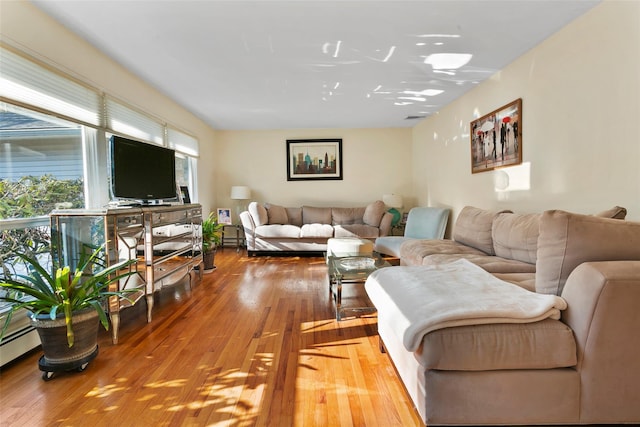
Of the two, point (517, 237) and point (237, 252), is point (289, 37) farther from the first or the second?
point (237, 252)

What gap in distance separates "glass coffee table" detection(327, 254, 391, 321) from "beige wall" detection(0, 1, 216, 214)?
2.61 metres

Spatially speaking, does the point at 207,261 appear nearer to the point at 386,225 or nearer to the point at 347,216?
the point at 347,216

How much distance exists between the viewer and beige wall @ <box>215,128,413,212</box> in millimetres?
6383

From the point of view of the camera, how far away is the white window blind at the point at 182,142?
4.45 m

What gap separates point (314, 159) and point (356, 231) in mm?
1771

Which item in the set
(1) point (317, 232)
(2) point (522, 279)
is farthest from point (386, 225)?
(2) point (522, 279)

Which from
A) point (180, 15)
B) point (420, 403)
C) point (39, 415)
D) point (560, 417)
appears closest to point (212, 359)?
point (39, 415)

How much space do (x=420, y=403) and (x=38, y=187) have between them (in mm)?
2771

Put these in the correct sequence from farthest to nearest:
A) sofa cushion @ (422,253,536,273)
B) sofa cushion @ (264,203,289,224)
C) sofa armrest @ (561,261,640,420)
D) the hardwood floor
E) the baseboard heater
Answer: sofa cushion @ (264,203,289,224)
sofa cushion @ (422,253,536,273)
the baseboard heater
the hardwood floor
sofa armrest @ (561,261,640,420)

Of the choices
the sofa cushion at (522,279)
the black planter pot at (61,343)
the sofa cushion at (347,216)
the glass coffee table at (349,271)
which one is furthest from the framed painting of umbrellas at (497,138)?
the black planter pot at (61,343)

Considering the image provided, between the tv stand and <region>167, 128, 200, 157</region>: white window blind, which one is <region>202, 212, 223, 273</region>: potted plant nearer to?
the tv stand

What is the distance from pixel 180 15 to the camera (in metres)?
2.34

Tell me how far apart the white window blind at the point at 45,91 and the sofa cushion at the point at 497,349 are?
2772mm

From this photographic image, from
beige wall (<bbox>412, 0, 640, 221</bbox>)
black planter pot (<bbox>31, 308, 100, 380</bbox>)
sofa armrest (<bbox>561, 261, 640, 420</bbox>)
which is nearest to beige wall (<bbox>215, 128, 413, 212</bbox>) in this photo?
beige wall (<bbox>412, 0, 640, 221</bbox>)
